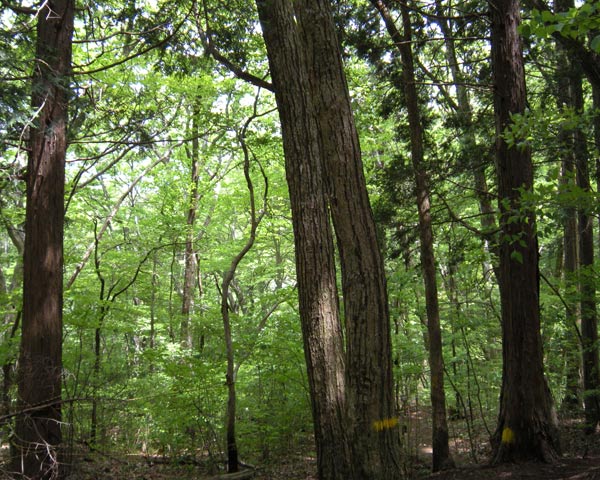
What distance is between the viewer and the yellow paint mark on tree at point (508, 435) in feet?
19.2

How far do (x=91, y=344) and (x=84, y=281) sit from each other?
3770mm

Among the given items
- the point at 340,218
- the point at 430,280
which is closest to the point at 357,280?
the point at 340,218

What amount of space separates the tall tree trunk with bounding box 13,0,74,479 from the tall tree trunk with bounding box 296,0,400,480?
10.7 ft

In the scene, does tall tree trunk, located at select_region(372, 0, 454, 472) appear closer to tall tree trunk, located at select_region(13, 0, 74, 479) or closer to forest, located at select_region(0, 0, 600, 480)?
forest, located at select_region(0, 0, 600, 480)

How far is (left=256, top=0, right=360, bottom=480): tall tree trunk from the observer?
451 cm

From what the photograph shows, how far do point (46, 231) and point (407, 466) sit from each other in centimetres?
518

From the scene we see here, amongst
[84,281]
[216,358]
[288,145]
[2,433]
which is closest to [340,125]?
[288,145]

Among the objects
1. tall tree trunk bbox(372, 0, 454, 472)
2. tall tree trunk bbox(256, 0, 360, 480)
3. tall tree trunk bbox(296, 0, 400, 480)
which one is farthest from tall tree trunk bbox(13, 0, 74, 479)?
tall tree trunk bbox(372, 0, 454, 472)

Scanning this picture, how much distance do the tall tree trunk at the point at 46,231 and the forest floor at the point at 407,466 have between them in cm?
103

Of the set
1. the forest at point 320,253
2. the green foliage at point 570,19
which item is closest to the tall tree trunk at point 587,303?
the forest at point 320,253

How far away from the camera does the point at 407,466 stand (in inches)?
206

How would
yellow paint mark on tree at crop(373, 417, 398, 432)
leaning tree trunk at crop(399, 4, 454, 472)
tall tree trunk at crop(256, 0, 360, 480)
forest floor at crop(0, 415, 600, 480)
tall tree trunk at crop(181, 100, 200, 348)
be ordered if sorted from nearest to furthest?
yellow paint mark on tree at crop(373, 417, 398, 432)
tall tree trunk at crop(256, 0, 360, 480)
forest floor at crop(0, 415, 600, 480)
leaning tree trunk at crop(399, 4, 454, 472)
tall tree trunk at crop(181, 100, 200, 348)

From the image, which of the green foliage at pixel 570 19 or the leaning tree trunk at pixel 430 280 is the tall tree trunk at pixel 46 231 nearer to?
the leaning tree trunk at pixel 430 280

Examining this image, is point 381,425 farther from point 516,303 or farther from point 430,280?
point 430,280
